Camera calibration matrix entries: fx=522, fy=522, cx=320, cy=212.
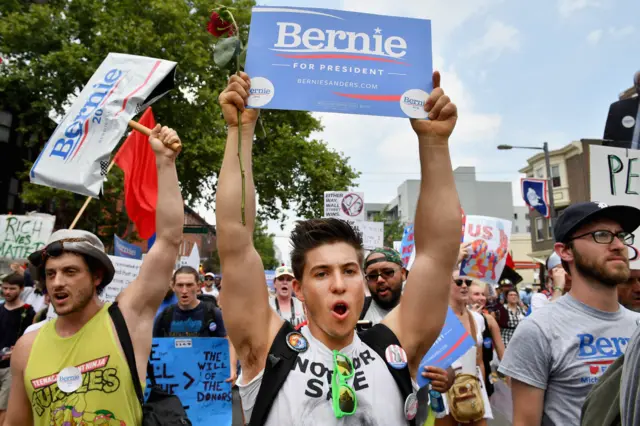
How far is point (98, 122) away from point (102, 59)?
13126 mm

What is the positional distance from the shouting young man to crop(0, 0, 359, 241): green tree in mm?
14794

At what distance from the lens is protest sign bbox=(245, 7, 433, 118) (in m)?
2.18

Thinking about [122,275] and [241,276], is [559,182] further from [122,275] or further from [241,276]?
[241,276]

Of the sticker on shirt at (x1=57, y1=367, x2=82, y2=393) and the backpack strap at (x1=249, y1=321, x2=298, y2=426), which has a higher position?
the backpack strap at (x1=249, y1=321, x2=298, y2=426)

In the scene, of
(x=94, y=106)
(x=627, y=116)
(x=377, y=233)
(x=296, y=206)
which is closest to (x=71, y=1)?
(x=296, y=206)

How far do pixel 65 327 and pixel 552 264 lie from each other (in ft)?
19.9

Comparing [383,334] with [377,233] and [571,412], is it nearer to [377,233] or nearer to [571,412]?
[571,412]

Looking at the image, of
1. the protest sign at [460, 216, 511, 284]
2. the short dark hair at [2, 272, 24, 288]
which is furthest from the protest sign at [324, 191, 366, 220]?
the short dark hair at [2, 272, 24, 288]

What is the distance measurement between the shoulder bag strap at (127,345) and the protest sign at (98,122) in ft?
5.62

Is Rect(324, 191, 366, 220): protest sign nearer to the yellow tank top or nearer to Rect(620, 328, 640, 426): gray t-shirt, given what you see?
the yellow tank top

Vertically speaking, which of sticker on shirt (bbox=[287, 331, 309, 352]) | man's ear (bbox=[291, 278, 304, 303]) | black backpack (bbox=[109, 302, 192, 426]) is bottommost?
black backpack (bbox=[109, 302, 192, 426])

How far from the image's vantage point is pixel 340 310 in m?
1.98

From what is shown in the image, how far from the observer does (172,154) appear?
325 centimetres

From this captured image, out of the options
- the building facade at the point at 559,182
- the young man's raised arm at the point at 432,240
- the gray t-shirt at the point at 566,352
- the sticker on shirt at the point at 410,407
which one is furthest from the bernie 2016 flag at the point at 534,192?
the building facade at the point at 559,182
